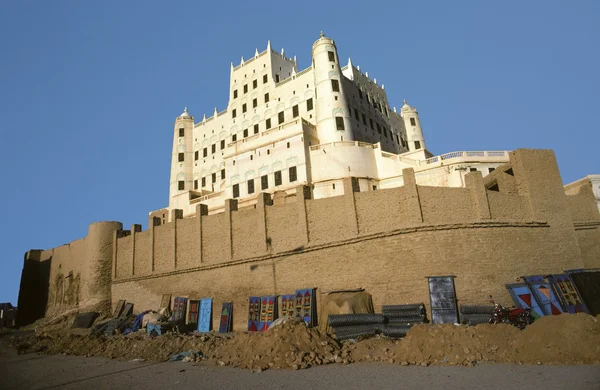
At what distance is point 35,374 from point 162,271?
39.6 ft

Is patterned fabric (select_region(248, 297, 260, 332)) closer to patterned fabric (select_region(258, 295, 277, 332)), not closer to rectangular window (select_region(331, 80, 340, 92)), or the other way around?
patterned fabric (select_region(258, 295, 277, 332))

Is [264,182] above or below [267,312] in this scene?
above

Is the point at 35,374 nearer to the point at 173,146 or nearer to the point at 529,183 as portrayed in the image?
the point at 529,183

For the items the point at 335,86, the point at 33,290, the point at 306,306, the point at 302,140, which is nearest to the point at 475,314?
the point at 306,306

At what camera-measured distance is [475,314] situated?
15805mm

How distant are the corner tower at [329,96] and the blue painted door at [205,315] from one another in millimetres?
20216

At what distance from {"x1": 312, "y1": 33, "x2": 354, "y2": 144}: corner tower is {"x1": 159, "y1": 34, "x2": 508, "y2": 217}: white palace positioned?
0.36 feet

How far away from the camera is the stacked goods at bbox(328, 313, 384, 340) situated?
15.5m

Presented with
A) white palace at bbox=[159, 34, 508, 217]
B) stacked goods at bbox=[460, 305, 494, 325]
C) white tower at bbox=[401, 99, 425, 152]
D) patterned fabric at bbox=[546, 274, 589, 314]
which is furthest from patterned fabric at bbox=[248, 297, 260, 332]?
white tower at bbox=[401, 99, 425, 152]

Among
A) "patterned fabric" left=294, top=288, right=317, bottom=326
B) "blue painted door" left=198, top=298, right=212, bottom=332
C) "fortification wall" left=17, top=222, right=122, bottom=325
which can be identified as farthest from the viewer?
"fortification wall" left=17, top=222, right=122, bottom=325

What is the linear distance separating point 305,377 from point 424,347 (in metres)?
4.02

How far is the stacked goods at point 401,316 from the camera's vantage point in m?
15.6

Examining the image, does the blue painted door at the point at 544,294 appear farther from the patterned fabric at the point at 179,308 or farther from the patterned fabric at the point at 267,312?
the patterned fabric at the point at 179,308

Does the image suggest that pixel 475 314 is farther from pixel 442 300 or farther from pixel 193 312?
pixel 193 312
